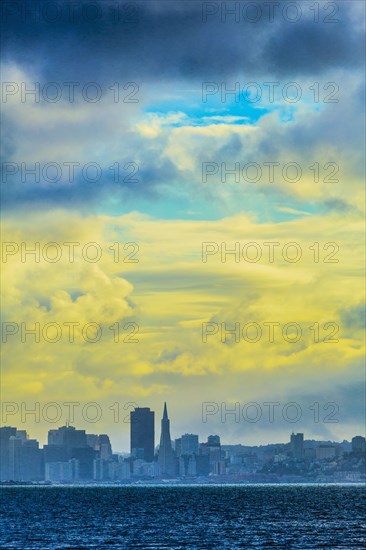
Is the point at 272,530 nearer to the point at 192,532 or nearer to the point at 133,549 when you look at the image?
the point at 192,532

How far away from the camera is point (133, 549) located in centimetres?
12756

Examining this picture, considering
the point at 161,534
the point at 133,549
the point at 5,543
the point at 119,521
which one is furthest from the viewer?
the point at 119,521

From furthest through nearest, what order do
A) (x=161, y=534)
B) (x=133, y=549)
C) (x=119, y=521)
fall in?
(x=119, y=521) < (x=161, y=534) < (x=133, y=549)

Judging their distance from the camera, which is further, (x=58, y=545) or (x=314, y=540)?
(x=314, y=540)

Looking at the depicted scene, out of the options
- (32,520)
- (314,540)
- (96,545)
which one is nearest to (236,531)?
(314,540)

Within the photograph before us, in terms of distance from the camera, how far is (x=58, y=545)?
13138cm

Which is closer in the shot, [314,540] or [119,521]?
[314,540]

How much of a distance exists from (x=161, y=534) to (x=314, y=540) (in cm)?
2437

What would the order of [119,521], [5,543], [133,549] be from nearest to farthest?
[133,549]
[5,543]
[119,521]

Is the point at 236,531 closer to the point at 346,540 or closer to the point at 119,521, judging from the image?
the point at 346,540

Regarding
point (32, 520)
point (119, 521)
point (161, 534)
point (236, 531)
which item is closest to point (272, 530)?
point (236, 531)

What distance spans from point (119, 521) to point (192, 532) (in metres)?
39.0

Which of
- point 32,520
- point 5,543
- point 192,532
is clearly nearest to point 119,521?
point 32,520

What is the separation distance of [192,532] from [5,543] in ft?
107
